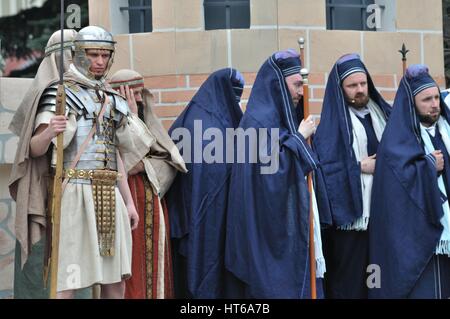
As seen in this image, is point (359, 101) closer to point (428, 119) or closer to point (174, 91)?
point (428, 119)

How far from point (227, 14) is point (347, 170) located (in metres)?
2.23

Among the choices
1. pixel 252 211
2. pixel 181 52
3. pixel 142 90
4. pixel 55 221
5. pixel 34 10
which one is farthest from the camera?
pixel 34 10

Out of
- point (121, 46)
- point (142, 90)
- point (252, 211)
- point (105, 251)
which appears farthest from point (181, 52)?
point (105, 251)

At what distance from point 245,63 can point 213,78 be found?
1326 millimetres

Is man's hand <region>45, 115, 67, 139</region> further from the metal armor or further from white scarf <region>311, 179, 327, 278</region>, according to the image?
white scarf <region>311, 179, 327, 278</region>

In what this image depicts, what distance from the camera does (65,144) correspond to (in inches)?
322

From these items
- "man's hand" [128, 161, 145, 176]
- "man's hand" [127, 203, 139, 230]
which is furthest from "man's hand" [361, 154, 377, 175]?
"man's hand" [127, 203, 139, 230]

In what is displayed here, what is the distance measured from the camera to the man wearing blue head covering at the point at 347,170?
9.27 metres

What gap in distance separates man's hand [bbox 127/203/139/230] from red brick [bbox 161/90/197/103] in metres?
2.08

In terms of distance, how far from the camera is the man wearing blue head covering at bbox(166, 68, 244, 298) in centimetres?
912

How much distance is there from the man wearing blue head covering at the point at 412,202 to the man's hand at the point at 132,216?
1.69m

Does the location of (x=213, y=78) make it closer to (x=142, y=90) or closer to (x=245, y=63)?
(x=142, y=90)

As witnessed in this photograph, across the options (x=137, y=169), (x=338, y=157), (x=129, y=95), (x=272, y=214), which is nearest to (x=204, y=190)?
(x=137, y=169)

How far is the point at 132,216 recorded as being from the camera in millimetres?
8594
